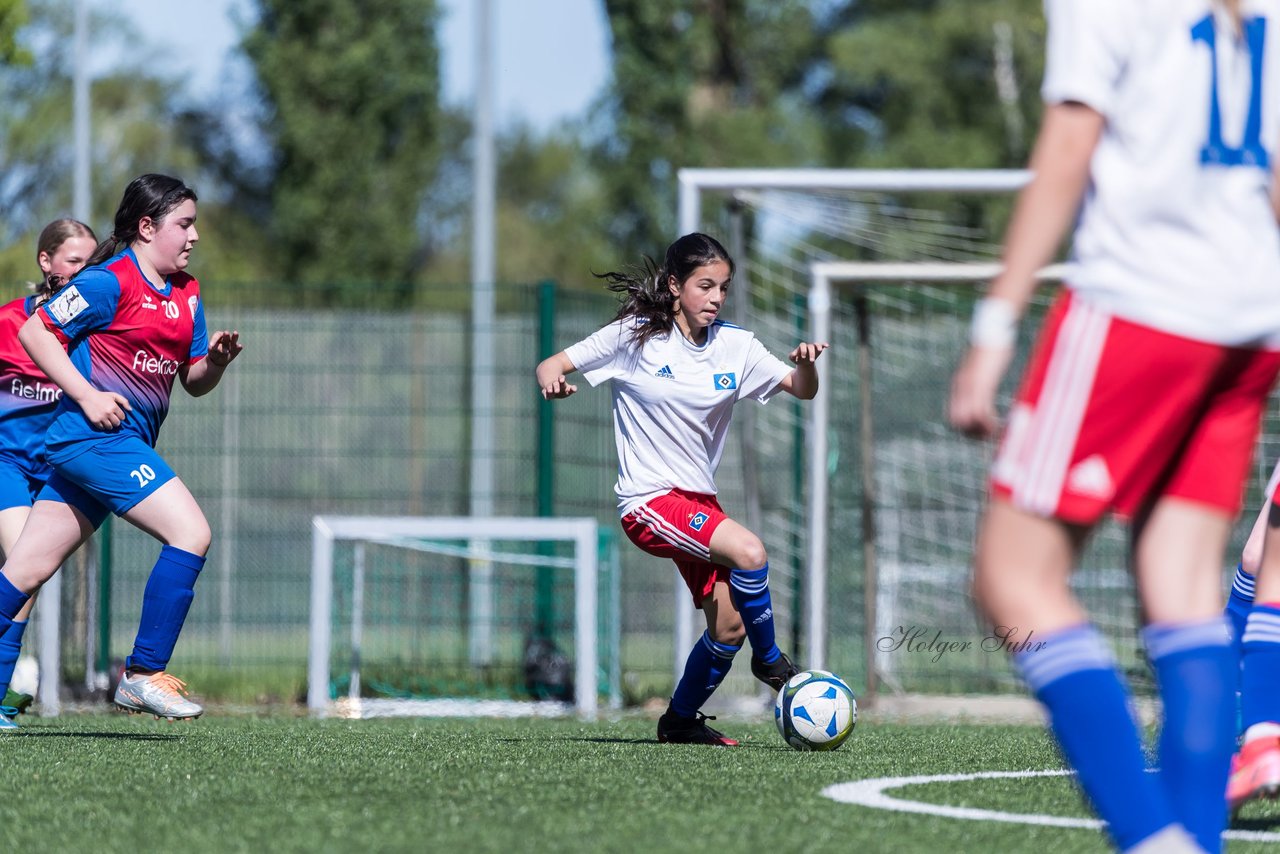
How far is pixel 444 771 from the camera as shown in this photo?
4.71 m

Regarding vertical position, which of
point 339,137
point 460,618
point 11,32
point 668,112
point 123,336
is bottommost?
point 460,618

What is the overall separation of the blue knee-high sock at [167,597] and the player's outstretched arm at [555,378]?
52.4 inches

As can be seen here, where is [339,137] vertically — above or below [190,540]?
above

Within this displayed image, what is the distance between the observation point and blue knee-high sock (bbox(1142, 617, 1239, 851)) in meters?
2.84

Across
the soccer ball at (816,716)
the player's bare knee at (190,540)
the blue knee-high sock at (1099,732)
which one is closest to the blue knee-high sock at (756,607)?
the soccer ball at (816,716)

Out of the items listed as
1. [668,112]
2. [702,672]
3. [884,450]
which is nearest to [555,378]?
[702,672]

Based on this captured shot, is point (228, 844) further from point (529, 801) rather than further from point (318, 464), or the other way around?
point (318, 464)

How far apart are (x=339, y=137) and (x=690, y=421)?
2497 cm

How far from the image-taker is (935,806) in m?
4.11

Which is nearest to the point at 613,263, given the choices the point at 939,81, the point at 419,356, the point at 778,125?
the point at 778,125

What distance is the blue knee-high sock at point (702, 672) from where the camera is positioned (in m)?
6.13

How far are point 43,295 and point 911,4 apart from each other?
3329 centimetres

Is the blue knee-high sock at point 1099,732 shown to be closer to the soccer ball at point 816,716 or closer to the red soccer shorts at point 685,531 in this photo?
the soccer ball at point 816,716

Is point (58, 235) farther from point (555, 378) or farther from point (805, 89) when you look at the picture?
point (805, 89)
